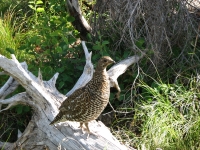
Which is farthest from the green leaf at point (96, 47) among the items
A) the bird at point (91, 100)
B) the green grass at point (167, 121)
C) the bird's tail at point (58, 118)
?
the bird's tail at point (58, 118)

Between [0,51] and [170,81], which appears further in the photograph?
[0,51]

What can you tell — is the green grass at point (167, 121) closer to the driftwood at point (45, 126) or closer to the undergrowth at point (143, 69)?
the undergrowth at point (143, 69)

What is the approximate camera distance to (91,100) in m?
5.07

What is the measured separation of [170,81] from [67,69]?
1.39 meters

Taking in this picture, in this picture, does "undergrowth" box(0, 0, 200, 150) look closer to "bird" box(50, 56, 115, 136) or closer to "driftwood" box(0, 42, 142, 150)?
"driftwood" box(0, 42, 142, 150)

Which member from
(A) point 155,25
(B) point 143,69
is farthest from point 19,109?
(A) point 155,25

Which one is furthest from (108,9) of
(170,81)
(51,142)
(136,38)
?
(51,142)

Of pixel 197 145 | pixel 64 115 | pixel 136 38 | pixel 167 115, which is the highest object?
pixel 136 38

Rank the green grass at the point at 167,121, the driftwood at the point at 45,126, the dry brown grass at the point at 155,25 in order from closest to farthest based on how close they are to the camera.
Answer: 1. the driftwood at the point at 45,126
2. the green grass at the point at 167,121
3. the dry brown grass at the point at 155,25

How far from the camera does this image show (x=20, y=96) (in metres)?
5.57

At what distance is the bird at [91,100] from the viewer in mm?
5051

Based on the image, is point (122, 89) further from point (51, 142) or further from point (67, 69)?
point (51, 142)

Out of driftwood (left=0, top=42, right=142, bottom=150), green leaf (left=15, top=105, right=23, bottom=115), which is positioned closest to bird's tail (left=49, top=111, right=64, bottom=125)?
driftwood (left=0, top=42, right=142, bottom=150)

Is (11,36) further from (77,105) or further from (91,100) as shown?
(91,100)
